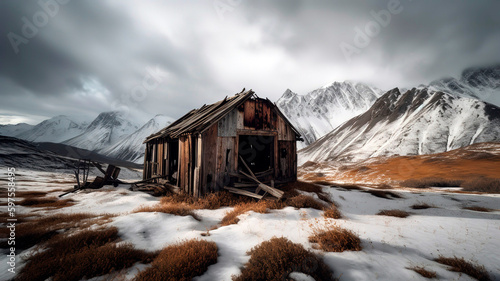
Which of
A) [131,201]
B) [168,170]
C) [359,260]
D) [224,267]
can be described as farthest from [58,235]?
[168,170]

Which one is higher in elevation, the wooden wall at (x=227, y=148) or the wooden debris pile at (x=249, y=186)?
the wooden wall at (x=227, y=148)

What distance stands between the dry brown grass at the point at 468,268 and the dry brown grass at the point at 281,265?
266 cm

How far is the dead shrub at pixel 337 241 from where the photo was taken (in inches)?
172

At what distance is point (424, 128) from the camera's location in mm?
61500

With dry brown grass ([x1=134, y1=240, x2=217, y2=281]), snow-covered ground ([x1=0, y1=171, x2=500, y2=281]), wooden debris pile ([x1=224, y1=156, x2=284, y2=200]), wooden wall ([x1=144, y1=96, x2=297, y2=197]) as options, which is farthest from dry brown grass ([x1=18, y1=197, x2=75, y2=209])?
dry brown grass ([x1=134, y1=240, x2=217, y2=281])

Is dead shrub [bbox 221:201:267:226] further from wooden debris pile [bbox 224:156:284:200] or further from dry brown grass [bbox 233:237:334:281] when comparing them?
dry brown grass [bbox 233:237:334:281]

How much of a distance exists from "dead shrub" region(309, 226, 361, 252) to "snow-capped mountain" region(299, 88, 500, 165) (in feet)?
204

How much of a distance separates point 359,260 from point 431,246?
8.54 feet

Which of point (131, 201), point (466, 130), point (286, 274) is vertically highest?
point (466, 130)

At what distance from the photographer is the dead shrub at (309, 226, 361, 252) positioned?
4.37 meters

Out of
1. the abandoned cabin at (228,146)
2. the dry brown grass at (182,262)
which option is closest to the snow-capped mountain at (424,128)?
the abandoned cabin at (228,146)

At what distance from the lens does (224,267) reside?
3754 millimetres

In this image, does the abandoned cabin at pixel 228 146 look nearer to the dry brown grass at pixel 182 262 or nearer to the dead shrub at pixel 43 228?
the dead shrub at pixel 43 228

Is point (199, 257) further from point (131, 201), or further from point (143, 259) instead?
point (131, 201)
